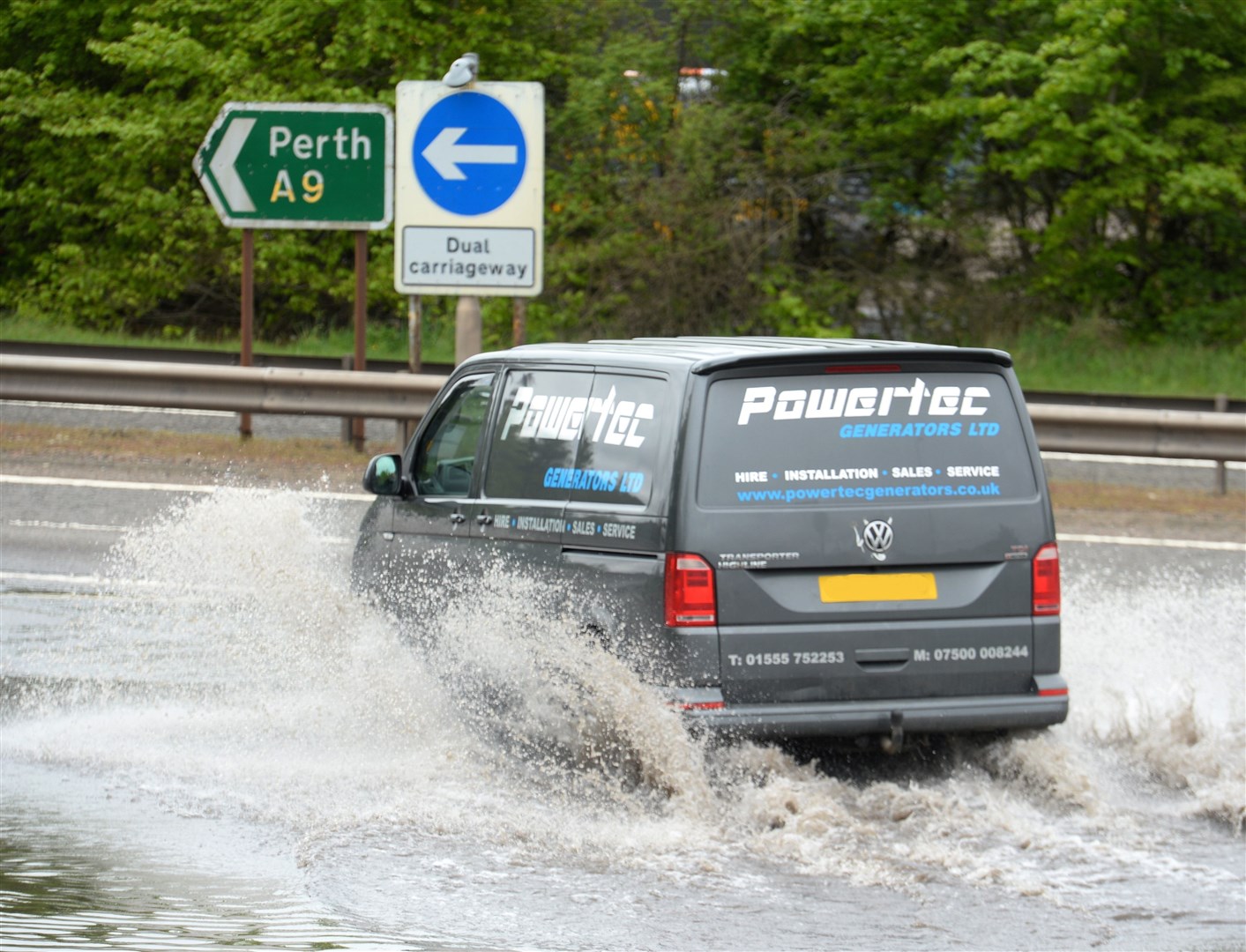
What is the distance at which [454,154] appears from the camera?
13078mm

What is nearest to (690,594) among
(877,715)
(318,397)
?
(877,715)

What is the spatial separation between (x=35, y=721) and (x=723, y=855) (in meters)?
3.17

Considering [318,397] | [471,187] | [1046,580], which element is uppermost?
[471,187]

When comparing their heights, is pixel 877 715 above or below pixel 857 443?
below

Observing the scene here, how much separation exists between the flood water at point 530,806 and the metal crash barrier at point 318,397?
15.1 ft

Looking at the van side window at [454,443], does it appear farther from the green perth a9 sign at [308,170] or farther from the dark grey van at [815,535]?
the green perth a9 sign at [308,170]

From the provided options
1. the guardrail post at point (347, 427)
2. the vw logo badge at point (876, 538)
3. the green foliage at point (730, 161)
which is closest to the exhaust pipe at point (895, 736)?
the vw logo badge at point (876, 538)

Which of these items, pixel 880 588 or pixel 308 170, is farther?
pixel 308 170

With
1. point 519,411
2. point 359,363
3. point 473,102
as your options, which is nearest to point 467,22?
point 359,363

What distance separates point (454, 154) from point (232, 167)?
10.6 feet

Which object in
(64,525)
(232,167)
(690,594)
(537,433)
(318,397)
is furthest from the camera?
(232,167)

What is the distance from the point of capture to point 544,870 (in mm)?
5438

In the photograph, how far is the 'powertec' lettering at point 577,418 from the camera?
636cm

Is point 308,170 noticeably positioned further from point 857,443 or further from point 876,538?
point 876,538
